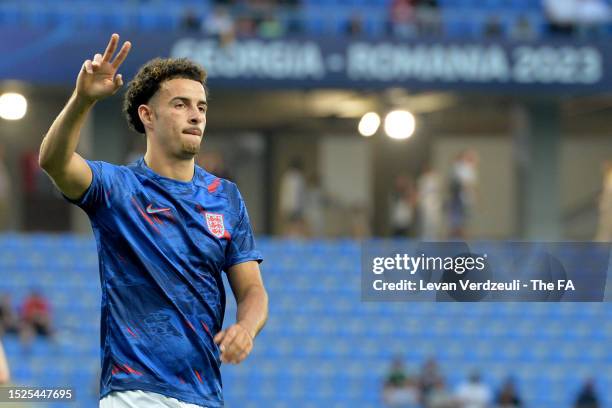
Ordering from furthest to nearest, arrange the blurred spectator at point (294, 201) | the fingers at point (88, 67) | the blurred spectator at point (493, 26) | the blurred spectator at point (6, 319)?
the blurred spectator at point (294, 201)
the blurred spectator at point (493, 26)
the blurred spectator at point (6, 319)
the fingers at point (88, 67)

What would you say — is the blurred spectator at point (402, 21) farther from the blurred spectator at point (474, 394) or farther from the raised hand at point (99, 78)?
the raised hand at point (99, 78)

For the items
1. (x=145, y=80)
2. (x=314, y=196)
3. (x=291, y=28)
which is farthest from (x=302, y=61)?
(x=145, y=80)

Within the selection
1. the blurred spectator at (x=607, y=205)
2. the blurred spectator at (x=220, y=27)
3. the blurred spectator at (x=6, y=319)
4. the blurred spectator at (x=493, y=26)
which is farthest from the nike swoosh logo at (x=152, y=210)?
the blurred spectator at (x=493, y=26)

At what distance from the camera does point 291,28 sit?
60.2 feet

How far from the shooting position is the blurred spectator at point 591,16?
18.4m

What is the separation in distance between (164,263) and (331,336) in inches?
546

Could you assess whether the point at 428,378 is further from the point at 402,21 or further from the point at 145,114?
the point at 145,114

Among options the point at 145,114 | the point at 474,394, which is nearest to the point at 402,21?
the point at 474,394

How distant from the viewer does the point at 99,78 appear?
11.5 ft

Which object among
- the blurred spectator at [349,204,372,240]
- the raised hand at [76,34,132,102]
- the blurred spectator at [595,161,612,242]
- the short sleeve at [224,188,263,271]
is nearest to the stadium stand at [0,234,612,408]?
the blurred spectator at [595,161,612,242]

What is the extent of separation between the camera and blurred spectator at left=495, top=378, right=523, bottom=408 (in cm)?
1560

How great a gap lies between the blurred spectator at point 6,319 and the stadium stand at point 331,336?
→ 0.54 ft

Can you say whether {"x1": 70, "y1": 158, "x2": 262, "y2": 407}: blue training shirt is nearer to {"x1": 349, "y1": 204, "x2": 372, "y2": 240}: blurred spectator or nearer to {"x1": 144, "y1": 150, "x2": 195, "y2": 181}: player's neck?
{"x1": 144, "y1": 150, "x2": 195, "y2": 181}: player's neck

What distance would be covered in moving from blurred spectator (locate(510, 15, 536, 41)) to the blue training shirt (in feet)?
49.5
